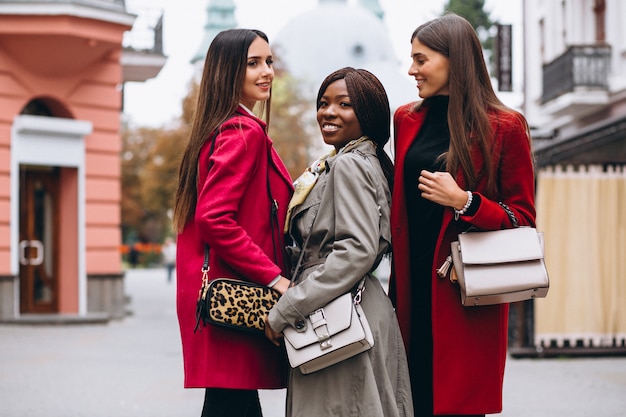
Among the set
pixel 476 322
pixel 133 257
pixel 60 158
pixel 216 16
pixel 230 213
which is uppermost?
pixel 216 16

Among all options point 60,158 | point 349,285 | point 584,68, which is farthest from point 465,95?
point 584,68

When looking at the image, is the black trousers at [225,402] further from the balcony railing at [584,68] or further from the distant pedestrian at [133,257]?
the distant pedestrian at [133,257]

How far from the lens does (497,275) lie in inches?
152

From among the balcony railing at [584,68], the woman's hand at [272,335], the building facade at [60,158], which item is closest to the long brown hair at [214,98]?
the woman's hand at [272,335]

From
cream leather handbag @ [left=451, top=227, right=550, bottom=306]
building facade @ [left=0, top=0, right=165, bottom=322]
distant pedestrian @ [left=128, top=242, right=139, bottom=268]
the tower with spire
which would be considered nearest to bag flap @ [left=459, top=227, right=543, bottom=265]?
cream leather handbag @ [left=451, top=227, right=550, bottom=306]

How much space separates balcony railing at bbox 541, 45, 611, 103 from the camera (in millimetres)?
23766

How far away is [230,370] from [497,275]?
3.74 feet

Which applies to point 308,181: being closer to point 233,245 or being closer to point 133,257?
point 233,245

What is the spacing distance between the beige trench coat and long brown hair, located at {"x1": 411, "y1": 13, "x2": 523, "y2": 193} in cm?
35

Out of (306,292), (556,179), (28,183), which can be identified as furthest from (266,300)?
(28,183)

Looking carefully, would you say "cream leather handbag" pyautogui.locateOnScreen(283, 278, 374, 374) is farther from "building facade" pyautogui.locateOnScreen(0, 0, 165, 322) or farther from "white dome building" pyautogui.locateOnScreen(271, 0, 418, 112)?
"white dome building" pyautogui.locateOnScreen(271, 0, 418, 112)

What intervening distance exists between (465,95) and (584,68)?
21099 mm

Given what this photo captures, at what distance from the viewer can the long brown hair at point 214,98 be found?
4215 mm

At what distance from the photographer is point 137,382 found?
1041cm
